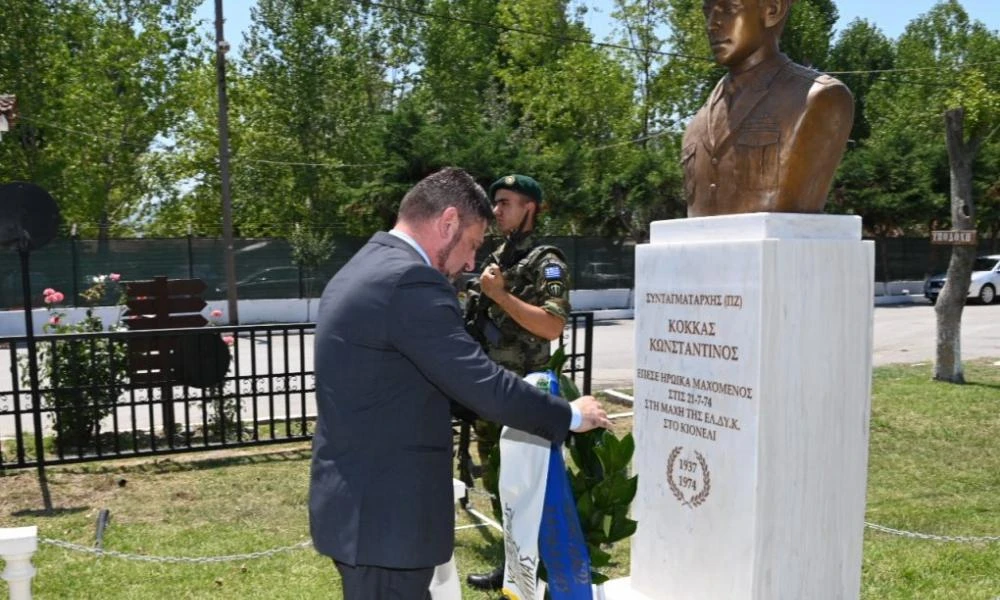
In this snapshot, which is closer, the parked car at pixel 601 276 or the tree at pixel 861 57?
the parked car at pixel 601 276

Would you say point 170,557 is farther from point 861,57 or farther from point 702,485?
point 861,57

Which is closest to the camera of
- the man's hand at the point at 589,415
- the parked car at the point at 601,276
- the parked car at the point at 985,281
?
the man's hand at the point at 589,415

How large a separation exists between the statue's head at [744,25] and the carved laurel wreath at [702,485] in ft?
5.51

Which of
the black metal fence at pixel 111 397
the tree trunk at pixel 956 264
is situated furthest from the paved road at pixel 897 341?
the black metal fence at pixel 111 397

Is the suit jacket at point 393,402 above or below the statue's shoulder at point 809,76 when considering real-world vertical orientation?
below

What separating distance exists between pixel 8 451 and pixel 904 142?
96.0 ft

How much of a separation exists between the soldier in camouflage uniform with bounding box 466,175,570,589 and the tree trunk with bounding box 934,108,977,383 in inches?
299

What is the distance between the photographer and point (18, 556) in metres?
3.00

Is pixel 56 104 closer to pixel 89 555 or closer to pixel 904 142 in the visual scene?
pixel 89 555

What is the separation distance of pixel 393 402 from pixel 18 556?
5.18 feet

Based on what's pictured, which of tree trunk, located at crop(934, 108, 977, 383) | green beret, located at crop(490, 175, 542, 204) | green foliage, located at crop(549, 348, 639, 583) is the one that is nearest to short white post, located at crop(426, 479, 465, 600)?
green foliage, located at crop(549, 348, 639, 583)

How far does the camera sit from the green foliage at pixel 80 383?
6930mm

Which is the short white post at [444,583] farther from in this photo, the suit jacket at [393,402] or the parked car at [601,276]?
the parked car at [601,276]

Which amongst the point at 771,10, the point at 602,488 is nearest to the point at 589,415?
the point at 602,488
